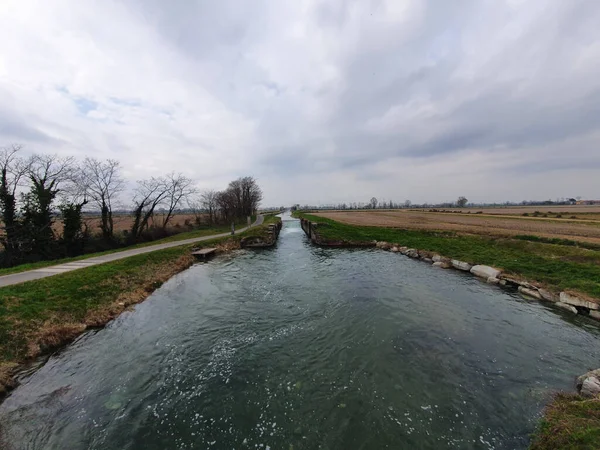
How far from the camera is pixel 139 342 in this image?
8.89 meters

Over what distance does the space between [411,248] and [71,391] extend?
2518cm

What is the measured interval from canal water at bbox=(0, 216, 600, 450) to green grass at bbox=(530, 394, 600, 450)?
346mm

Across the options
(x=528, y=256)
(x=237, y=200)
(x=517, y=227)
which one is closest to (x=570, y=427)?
(x=528, y=256)

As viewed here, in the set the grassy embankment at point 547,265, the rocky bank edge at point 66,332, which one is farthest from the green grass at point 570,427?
the rocky bank edge at point 66,332

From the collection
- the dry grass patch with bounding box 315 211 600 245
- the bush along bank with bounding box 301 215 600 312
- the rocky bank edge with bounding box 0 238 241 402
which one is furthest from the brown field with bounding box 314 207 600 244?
the rocky bank edge with bounding box 0 238 241 402

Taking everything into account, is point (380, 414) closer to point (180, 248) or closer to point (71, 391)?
point (71, 391)

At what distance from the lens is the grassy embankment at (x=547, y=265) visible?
457 cm

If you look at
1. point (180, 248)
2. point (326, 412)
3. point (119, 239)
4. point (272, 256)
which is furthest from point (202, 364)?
point (119, 239)

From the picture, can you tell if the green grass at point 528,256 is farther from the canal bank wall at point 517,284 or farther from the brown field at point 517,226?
the brown field at point 517,226

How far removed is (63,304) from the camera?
10547 mm

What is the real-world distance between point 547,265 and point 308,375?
60.4 ft

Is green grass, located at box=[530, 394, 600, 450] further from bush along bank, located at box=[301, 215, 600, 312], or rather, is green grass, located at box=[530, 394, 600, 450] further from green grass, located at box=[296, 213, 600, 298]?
green grass, located at box=[296, 213, 600, 298]

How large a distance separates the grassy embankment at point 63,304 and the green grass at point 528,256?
21.9 metres

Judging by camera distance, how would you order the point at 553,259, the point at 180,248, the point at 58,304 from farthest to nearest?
the point at 180,248
the point at 553,259
the point at 58,304
